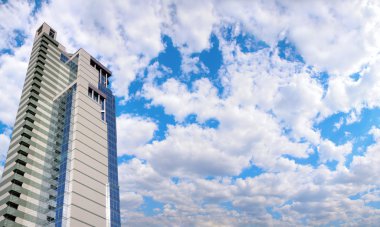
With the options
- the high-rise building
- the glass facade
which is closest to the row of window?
the high-rise building

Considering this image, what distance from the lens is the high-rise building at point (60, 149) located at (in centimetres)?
8719

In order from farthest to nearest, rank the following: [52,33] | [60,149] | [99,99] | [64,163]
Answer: [52,33], [99,99], [60,149], [64,163]

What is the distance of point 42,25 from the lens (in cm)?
14112

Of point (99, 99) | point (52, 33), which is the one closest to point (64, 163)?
point (99, 99)

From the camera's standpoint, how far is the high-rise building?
8719 cm

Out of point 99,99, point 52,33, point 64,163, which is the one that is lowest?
point 64,163

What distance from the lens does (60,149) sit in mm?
103688

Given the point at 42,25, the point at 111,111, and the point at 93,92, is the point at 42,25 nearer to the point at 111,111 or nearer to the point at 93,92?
the point at 93,92

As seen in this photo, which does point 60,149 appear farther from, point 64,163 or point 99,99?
point 99,99

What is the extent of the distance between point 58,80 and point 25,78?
12053 millimetres

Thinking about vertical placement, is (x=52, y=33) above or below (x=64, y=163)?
above

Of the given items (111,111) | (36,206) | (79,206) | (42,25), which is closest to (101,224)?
(79,206)

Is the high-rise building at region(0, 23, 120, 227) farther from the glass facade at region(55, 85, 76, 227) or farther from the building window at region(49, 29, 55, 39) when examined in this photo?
the building window at region(49, 29, 55, 39)

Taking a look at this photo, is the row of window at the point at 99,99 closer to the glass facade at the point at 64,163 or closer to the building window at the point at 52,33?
the glass facade at the point at 64,163
